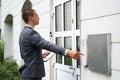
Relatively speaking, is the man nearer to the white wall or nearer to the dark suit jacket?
the dark suit jacket

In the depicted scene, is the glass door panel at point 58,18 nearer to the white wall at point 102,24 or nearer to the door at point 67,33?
the door at point 67,33

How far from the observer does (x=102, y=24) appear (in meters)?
4.12

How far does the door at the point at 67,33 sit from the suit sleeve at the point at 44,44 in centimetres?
156

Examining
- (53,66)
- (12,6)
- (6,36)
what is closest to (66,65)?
(53,66)

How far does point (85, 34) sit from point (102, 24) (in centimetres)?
55

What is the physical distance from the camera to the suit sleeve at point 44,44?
11.4ft

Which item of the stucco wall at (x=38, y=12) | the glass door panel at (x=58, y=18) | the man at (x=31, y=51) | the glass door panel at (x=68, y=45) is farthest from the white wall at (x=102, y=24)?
the stucco wall at (x=38, y=12)

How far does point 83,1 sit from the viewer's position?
4699 millimetres

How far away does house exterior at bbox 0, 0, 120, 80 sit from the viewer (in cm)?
392

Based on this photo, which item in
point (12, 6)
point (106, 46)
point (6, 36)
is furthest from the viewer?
point (6, 36)

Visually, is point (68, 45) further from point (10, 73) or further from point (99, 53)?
point (10, 73)

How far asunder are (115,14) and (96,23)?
481 millimetres

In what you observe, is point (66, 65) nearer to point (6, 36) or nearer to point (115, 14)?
point (115, 14)

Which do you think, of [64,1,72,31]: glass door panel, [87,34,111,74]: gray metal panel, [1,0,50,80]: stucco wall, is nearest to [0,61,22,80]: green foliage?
[1,0,50,80]: stucco wall
